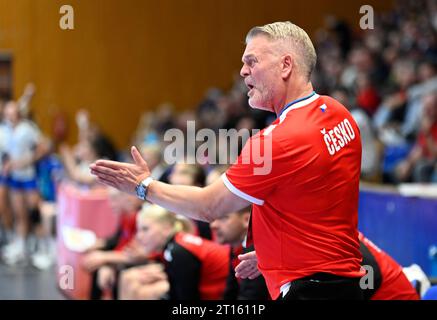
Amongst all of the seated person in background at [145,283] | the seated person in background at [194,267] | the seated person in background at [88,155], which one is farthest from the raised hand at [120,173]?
the seated person in background at [88,155]

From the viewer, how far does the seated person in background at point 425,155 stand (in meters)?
7.74

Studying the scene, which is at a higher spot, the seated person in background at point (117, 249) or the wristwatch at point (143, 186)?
the wristwatch at point (143, 186)

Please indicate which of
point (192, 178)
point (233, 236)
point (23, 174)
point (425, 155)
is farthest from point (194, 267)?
point (23, 174)

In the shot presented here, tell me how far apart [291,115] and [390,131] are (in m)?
6.96

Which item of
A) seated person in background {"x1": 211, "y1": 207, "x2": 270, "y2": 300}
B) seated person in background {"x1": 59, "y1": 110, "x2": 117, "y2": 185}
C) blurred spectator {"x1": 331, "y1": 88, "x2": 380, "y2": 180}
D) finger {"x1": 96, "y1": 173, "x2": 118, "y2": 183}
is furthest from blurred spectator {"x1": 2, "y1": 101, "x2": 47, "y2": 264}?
finger {"x1": 96, "y1": 173, "x2": 118, "y2": 183}

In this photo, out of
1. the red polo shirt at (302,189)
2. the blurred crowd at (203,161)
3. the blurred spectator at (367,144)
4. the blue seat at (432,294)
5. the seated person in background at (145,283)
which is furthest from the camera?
the blurred spectator at (367,144)

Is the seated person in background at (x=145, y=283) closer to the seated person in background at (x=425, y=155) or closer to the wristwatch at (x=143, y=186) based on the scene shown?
the wristwatch at (x=143, y=186)

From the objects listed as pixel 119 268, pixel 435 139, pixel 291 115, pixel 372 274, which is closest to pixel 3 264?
pixel 119 268

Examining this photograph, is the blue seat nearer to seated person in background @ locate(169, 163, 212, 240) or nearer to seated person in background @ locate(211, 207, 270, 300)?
seated person in background @ locate(211, 207, 270, 300)

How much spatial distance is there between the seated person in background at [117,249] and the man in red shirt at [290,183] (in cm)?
330

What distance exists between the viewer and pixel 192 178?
19.7 feet

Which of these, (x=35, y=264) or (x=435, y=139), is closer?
(x=435, y=139)

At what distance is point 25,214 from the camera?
9789 millimetres
